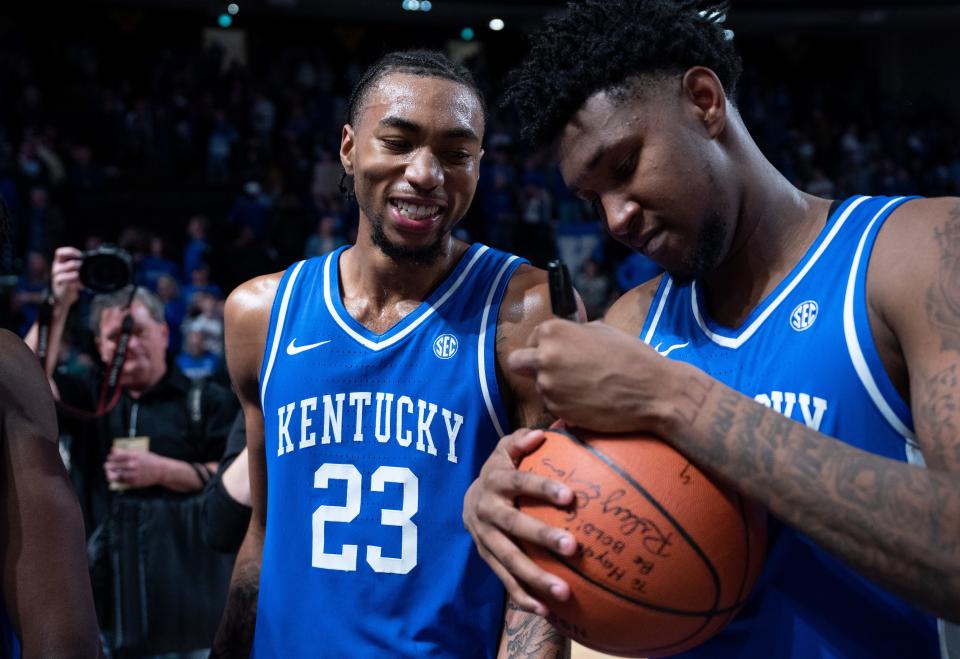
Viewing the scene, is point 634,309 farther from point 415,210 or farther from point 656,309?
point 415,210

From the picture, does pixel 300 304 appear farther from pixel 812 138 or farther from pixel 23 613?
pixel 812 138

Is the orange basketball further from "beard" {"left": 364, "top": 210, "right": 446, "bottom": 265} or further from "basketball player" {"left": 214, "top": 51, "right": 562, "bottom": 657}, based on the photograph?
"beard" {"left": 364, "top": 210, "right": 446, "bottom": 265}

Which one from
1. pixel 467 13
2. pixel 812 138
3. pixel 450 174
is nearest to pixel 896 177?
pixel 812 138

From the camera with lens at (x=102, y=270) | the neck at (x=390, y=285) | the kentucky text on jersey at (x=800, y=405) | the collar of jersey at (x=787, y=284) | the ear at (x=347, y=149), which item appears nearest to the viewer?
the kentucky text on jersey at (x=800, y=405)

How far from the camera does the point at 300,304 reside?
2334 millimetres

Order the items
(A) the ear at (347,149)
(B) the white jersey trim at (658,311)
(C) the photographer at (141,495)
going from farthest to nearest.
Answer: (C) the photographer at (141,495)
(A) the ear at (347,149)
(B) the white jersey trim at (658,311)

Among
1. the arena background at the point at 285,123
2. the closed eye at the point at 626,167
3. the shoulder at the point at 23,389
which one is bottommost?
the shoulder at the point at 23,389

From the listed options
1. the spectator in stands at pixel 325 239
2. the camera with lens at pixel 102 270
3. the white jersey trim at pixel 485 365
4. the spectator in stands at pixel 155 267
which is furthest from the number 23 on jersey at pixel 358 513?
the spectator in stands at pixel 325 239

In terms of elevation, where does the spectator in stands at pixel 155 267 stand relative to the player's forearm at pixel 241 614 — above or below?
above

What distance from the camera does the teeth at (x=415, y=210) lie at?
2188 millimetres

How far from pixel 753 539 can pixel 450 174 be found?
1.10 m

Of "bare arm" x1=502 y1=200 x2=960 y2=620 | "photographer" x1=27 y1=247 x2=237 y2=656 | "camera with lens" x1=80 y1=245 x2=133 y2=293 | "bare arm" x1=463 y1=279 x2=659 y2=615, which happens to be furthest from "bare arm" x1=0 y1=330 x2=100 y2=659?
"camera with lens" x1=80 y1=245 x2=133 y2=293
